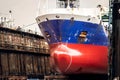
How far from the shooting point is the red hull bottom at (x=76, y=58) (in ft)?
90.9

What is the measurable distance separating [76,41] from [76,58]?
1396mm

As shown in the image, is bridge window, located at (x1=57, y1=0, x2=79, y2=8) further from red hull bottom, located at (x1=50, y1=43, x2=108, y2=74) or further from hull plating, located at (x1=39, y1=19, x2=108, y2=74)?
red hull bottom, located at (x1=50, y1=43, x2=108, y2=74)

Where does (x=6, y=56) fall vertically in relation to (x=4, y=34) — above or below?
below

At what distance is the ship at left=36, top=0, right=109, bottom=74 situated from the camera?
27.9 m

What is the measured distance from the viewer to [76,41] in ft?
92.7

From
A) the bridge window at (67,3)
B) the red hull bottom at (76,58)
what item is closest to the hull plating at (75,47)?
the red hull bottom at (76,58)

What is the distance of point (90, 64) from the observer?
28.1m

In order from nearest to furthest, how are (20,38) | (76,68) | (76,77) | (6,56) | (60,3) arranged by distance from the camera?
1. (76,68)
2. (76,77)
3. (60,3)
4. (6,56)
5. (20,38)

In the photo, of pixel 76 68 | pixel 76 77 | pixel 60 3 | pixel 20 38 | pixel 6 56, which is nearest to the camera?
pixel 76 68

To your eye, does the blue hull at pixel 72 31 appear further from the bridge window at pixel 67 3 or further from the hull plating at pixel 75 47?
the bridge window at pixel 67 3

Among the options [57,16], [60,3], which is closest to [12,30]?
[60,3]

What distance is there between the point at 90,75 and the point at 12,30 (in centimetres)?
1537

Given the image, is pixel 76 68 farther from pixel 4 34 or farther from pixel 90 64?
pixel 4 34

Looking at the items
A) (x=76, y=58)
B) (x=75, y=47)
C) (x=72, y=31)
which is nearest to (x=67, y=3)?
(x=72, y=31)
